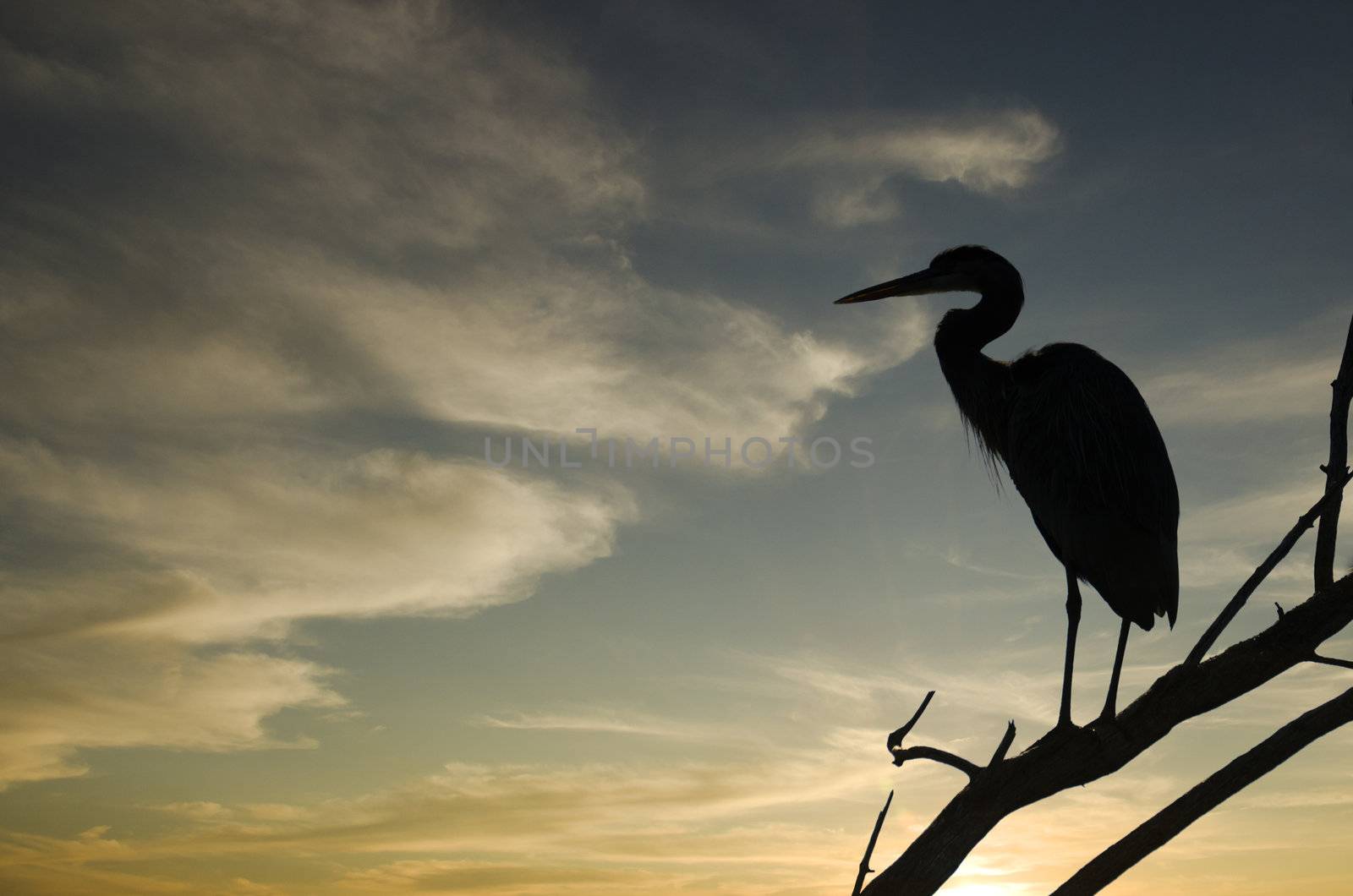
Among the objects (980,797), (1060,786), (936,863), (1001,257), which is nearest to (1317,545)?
(1060,786)

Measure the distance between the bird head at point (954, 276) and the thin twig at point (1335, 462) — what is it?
3505 mm

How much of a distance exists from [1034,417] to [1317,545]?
2437 mm

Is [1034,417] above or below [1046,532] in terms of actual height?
above

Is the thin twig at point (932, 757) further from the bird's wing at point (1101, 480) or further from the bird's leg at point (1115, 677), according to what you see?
the bird's wing at point (1101, 480)

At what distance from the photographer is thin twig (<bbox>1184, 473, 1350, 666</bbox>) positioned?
379 centimetres

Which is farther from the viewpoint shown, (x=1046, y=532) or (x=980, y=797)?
(x=1046, y=532)

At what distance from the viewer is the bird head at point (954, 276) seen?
25.9ft

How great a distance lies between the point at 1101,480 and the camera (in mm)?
6266

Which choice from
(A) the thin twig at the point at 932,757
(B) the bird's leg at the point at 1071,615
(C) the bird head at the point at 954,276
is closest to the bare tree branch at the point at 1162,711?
(A) the thin twig at the point at 932,757

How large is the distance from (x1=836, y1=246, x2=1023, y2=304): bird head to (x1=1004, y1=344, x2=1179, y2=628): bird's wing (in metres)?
1.16

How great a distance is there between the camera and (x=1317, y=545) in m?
4.43

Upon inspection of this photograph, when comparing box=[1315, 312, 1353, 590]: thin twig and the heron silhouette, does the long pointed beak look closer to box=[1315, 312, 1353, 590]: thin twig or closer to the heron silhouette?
the heron silhouette

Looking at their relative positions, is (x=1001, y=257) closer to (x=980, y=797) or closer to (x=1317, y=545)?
(x=1317, y=545)

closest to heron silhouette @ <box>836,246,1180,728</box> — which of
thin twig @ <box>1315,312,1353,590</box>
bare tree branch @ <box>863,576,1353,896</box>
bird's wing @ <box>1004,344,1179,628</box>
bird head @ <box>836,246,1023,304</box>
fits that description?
bird's wing @ <box>1004,344,1179,628</box>
